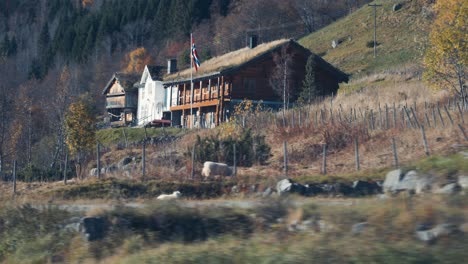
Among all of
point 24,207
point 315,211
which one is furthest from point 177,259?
point 24,207

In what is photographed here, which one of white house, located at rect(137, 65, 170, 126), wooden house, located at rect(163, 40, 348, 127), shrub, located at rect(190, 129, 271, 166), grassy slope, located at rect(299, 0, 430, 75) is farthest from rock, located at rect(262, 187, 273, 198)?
white house, located at rect(137, 65, 170, 126)

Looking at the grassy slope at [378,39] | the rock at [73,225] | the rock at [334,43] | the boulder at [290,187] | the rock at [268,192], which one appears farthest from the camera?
the rock at [334,43]

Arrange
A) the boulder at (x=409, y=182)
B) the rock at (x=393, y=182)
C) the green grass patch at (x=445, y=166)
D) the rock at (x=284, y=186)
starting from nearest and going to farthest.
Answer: the boulder at (x=409, y=182) < the rock at (x=393, y=182) < the green grass patch at (x=445, y=166) < the rock at (x=284, y=186)

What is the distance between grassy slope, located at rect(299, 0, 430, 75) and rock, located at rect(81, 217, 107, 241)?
5098 centimetres

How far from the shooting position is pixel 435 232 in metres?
8.20

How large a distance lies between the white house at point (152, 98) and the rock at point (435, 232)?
5987 cm

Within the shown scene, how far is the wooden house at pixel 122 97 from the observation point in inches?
3098

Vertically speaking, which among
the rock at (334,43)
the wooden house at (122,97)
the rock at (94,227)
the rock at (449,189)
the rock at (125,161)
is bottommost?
the rock at (94,227)

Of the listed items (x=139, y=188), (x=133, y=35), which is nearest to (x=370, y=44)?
(x=139, y=188)

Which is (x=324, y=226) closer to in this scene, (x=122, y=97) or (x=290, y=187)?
(x=290, y=187)

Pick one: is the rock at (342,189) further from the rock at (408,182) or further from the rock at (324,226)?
the rock at (324,226)

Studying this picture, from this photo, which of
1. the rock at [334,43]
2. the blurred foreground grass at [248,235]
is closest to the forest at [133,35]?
the rock at [334,43]

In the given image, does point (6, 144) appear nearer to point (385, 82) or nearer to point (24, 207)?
point (385, 82)

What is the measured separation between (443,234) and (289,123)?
2957 cm
